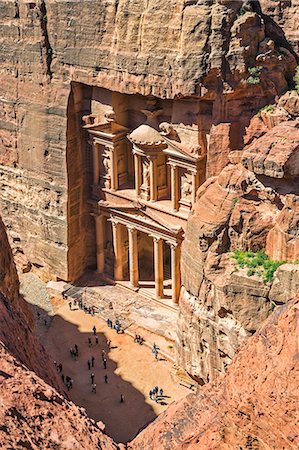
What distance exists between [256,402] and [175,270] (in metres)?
22.6

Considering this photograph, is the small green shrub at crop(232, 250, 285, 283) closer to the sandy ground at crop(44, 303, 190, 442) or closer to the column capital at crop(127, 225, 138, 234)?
the sandy ground at crop(44, 303, 190, 442)

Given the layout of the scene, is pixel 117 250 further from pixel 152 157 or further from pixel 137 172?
pixel 152 157

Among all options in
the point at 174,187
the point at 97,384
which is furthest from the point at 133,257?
the point at 97,384

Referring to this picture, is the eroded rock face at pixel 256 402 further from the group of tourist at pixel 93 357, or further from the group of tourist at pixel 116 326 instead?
the group of tourist at pixel 116 326

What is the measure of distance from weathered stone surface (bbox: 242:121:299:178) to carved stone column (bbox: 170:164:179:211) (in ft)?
23.2

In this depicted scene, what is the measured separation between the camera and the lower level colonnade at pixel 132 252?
31359 mm

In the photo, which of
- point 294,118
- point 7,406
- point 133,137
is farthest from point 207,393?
point 133,137

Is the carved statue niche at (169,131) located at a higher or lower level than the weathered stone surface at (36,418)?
lower

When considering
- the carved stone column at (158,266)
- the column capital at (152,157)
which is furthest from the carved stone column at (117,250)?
the column capital at (152,157)

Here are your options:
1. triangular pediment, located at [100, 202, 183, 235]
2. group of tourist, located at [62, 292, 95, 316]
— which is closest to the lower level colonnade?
triangular pediment, located at [100, 202, 183, 235]

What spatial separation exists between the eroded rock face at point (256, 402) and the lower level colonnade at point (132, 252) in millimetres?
21173

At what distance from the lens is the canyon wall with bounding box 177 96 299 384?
22.2m

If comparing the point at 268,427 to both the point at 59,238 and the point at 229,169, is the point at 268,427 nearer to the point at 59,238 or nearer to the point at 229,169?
the point at 229,169

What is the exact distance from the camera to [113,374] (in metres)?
28.3
